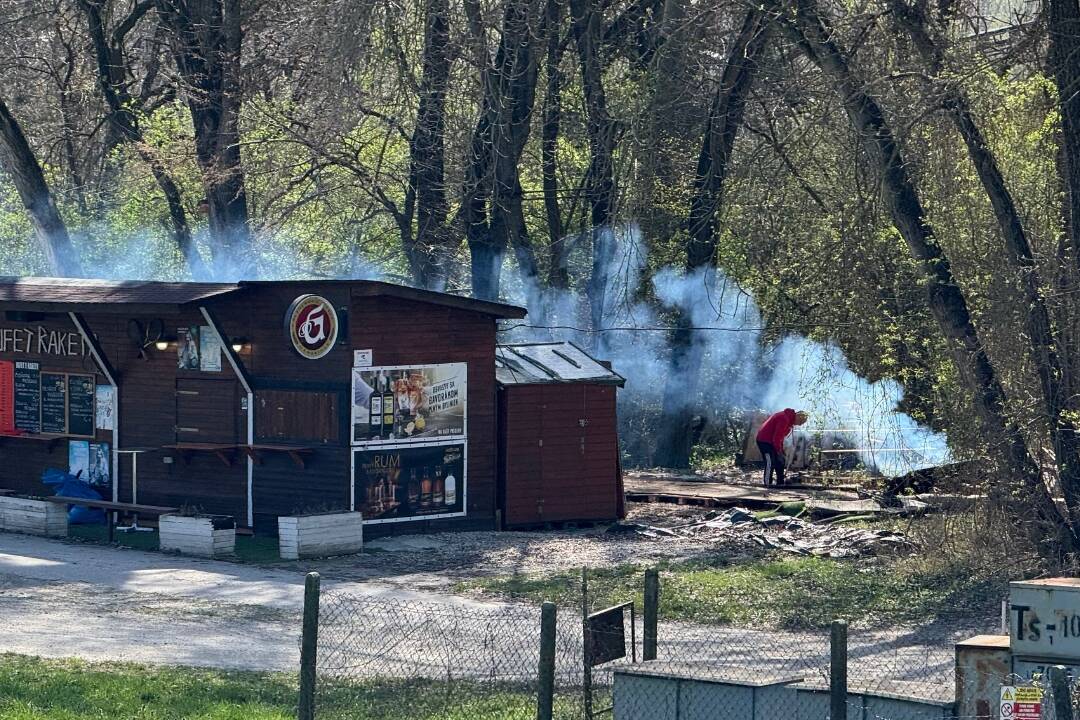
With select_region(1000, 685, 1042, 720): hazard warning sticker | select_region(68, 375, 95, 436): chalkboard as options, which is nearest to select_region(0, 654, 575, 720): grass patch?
select_region(1000, 685, 1042, 720): hazard warning sticker

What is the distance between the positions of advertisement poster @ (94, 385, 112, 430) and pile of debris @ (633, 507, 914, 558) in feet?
24.5

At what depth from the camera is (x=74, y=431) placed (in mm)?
21922

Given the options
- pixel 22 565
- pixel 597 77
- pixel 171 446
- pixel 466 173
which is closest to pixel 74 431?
pixel 171 446

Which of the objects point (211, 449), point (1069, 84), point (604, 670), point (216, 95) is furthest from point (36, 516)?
point (1069, 84)

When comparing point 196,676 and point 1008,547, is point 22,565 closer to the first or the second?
point 196,676

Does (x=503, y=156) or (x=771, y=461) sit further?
(x=503, y=156)

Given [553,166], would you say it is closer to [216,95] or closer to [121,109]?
[216,95]

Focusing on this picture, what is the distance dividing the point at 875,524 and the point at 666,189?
8.86 m

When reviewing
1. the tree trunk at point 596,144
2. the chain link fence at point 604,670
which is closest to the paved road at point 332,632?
the chain link fence at point 604,670

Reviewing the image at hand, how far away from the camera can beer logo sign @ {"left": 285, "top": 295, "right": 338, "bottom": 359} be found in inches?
770

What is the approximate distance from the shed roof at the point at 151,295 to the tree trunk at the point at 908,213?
5.18 m

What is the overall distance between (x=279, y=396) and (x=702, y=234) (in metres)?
12.3

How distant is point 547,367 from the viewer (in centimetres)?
2180

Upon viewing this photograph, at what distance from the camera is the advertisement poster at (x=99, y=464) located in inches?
851
